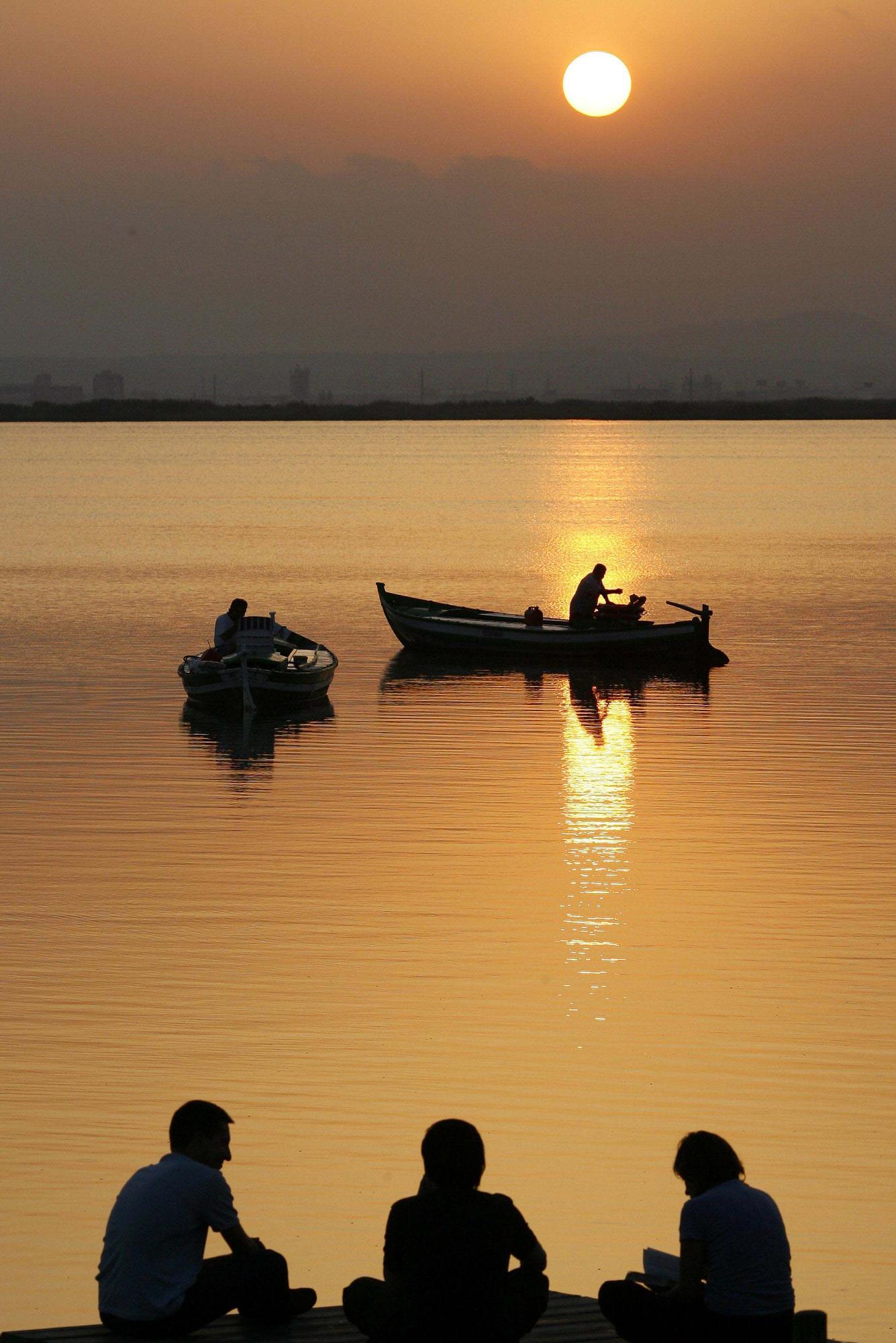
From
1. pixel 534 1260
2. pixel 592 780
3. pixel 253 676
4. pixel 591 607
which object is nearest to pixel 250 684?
pixel 253 676

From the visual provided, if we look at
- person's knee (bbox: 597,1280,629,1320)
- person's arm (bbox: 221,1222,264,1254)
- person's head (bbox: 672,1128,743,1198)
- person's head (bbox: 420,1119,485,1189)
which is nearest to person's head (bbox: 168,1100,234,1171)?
person's arm (bbox: 221,1222,264,1254)

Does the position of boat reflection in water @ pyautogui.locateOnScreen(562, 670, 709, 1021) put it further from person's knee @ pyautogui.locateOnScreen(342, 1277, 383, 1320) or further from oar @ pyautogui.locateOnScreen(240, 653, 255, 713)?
person's knee @ pyautogui.locateOnScreen(342, 1277, 383, 1320)

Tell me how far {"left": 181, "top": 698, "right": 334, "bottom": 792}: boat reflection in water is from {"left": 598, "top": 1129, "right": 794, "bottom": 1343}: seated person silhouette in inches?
785

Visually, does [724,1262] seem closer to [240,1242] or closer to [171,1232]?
[240,1242]

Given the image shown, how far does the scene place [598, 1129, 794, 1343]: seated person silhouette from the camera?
27.2ft

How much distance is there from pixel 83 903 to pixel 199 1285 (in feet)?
38.0

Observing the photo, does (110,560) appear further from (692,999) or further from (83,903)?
(692,999)

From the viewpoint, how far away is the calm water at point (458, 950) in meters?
12.3

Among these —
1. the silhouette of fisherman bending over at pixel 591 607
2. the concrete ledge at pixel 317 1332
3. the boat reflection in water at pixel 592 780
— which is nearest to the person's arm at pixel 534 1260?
the concrete ledge at pixel 317 1332

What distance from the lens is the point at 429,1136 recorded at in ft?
25.0

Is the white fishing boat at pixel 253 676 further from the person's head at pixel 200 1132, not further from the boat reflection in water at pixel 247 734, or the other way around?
the person's head at pixel 200 1132

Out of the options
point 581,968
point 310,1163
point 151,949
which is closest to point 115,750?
point 151,949

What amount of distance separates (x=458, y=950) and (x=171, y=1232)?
9581 millimetres

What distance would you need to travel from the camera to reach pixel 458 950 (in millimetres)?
18156
